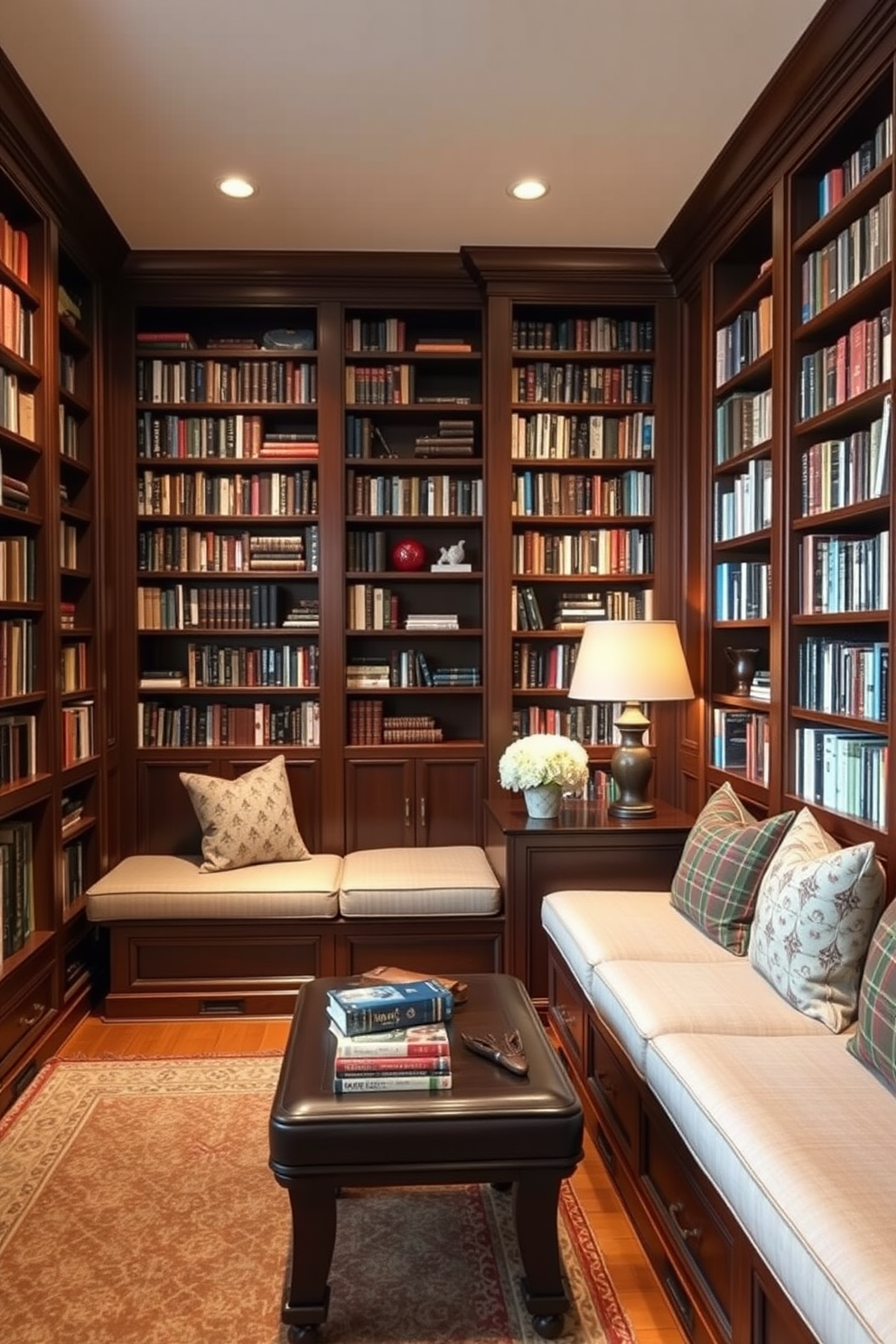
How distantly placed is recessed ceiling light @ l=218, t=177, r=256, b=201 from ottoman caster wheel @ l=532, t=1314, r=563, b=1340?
11.2 ft

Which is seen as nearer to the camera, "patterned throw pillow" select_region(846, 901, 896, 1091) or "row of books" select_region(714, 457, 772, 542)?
"patterned throw pillow" select_region(846, 901, 896, 1091)

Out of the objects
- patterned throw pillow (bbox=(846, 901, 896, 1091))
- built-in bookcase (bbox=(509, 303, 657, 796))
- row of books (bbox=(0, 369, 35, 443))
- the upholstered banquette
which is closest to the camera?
the upholstered banquette

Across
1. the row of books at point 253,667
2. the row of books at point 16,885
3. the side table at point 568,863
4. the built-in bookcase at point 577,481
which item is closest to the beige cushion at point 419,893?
the side table at point 568,863

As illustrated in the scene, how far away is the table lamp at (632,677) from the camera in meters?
3.33

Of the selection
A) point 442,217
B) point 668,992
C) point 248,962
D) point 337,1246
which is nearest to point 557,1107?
point 668,992

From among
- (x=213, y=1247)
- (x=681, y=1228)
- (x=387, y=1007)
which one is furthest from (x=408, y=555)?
(x=681, y=1228)

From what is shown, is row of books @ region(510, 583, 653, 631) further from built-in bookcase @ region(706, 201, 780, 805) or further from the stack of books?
the stack of books

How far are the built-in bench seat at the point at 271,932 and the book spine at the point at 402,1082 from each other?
5.16 feet

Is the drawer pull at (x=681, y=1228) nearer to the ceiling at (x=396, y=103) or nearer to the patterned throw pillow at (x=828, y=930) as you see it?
the patterned throw pillow at (x=828, y=930)

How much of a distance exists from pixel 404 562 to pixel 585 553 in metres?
0.81

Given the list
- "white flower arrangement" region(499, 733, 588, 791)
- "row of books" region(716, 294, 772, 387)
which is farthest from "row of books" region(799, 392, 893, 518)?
"white flower arrangement" region(499, 733, 588, 791)

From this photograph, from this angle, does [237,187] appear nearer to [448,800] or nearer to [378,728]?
[378,728]

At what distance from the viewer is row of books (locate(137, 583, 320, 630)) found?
4.04 meters

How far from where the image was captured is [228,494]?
404 centimetres
